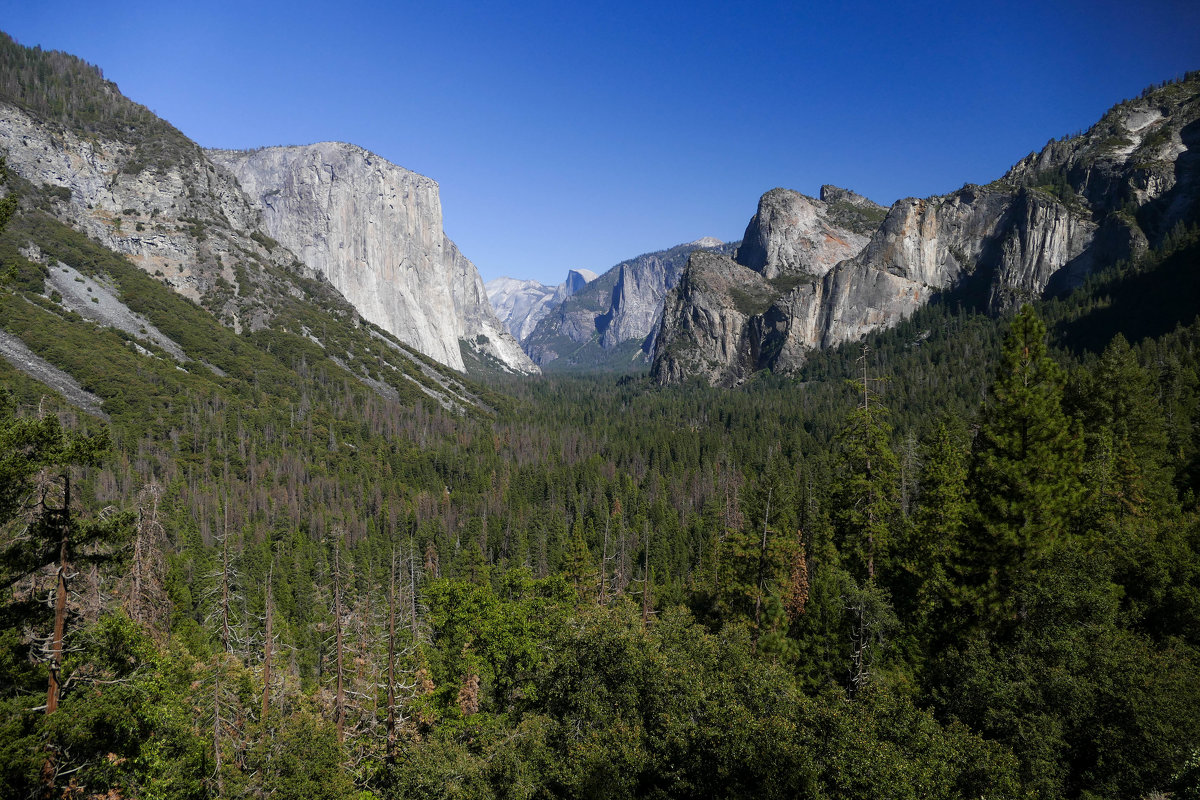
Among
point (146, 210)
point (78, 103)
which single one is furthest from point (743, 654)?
point (78, 103)

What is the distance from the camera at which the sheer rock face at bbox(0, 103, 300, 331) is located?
156750 millimetres

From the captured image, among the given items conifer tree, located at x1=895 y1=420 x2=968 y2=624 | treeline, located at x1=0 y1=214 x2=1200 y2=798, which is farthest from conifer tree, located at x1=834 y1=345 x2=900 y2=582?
conifer tree, located at x1=895 y1=420 x2=968 y2=624

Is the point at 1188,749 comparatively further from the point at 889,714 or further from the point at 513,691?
the point at 513,691

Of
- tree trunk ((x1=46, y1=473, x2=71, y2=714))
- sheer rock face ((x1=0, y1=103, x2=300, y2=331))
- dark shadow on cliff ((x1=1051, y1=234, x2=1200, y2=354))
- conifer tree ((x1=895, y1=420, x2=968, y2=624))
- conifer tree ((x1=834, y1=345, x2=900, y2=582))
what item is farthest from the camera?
sheer rock face ((x1=0, y1=103, x2=300, y2=331))

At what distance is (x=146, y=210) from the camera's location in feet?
570

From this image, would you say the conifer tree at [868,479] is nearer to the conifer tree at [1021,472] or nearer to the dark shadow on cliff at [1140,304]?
the conifer tree at [1021,472]

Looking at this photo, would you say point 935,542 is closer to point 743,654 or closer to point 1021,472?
point 1021,472

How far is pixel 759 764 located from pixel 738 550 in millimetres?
20056

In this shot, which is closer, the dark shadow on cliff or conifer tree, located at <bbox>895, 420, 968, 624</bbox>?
conifer tree, located at <bbox>895, 420, 968, 624</bbox>

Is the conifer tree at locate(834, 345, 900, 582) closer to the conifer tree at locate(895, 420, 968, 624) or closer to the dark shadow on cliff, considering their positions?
the conifer tree at locate(895, 420, 968, 624)

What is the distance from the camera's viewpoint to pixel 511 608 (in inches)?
1196

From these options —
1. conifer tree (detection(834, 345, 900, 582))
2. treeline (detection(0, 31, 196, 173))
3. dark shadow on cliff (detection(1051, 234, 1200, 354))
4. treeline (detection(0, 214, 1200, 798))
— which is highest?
treeline (detection(0, 31, 196, 173))

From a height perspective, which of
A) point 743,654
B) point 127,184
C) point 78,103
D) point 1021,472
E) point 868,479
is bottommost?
point 743,654

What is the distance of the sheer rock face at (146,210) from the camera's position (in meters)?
157
